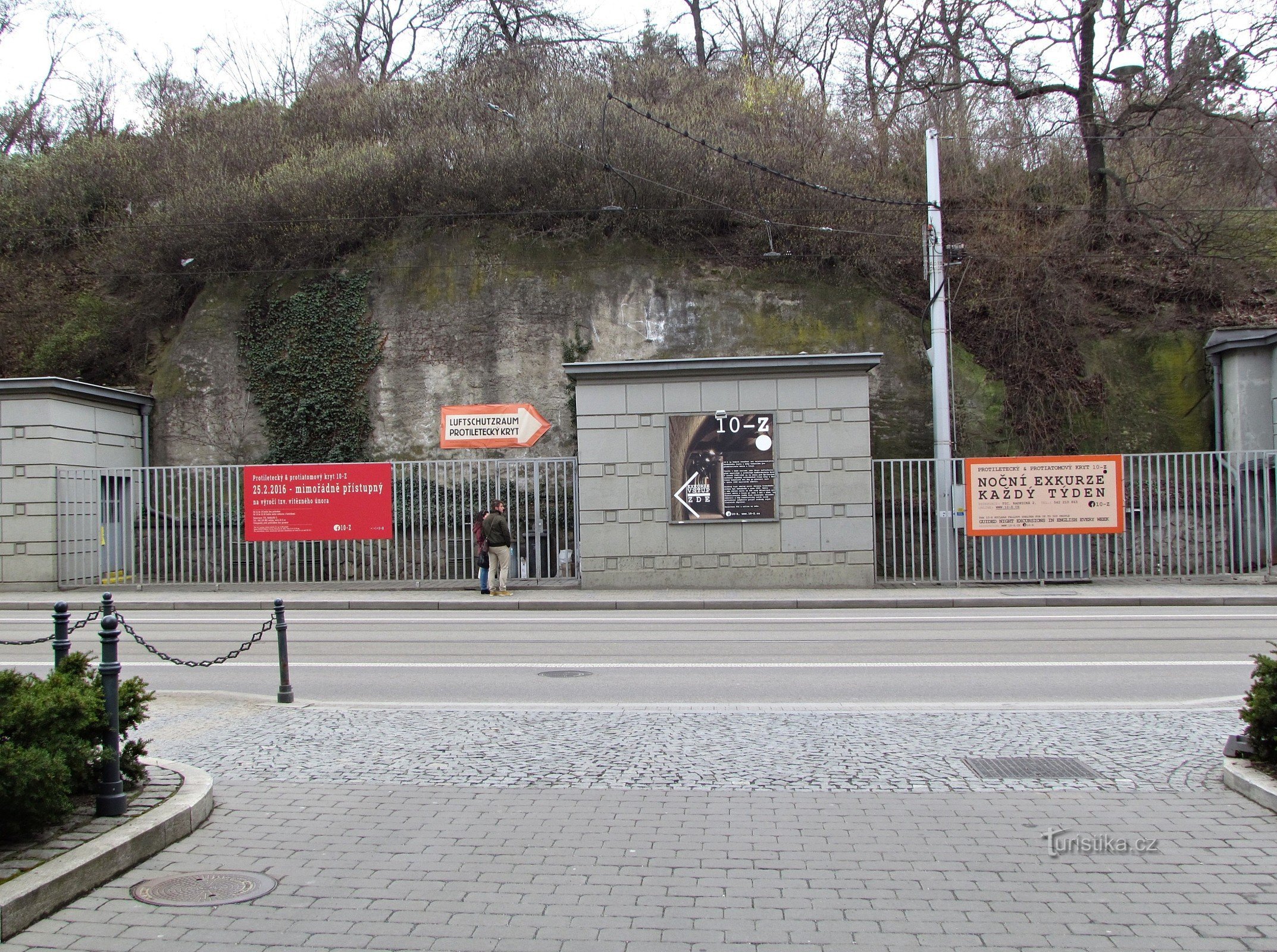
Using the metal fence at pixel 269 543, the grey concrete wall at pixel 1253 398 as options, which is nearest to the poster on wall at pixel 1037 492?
the grey concrete wall at pixel 1253 398

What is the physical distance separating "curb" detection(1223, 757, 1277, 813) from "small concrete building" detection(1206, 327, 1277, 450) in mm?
18026

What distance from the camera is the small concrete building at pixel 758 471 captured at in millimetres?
19344

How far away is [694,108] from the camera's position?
2773 cm

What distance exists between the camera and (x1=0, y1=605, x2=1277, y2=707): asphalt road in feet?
29.3

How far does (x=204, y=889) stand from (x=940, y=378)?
1701 cm

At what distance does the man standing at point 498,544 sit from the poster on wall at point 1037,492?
9.12m

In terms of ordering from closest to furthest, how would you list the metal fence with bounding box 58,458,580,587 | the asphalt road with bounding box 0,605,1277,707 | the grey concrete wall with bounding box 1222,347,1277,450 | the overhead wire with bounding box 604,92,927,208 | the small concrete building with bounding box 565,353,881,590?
the asphalt road with bounding box 0,605,1277,707, the small concrete building with bounding box 565,353,881,590, the overhead wire with bounding box 604,92,927,208, the metal fence with bounding box 58,458,580,587, the grey concrete wall with bounding box 1222,347,1277,450

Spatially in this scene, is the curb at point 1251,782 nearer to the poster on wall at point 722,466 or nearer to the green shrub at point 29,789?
the green shrub at point 29,789

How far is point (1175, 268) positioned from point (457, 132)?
19717 millimetres

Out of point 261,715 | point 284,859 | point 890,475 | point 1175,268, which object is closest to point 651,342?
point 890,475

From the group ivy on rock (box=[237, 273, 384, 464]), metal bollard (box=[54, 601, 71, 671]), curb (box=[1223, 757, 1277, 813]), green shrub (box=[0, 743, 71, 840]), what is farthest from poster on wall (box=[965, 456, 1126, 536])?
green shrub (box=[0, 743, 71, 840])

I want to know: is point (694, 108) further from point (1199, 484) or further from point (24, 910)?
point (24, 910)

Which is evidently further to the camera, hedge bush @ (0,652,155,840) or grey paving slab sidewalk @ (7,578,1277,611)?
grey paving slab sidewalk @ (7,578,1277,611)

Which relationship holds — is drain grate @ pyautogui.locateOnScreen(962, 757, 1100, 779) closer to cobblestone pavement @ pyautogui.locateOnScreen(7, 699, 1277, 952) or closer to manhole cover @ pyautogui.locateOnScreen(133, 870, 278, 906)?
cobblestone pavement @ pyautogui.locateOnScreen(7, 699, 1277, 952)
